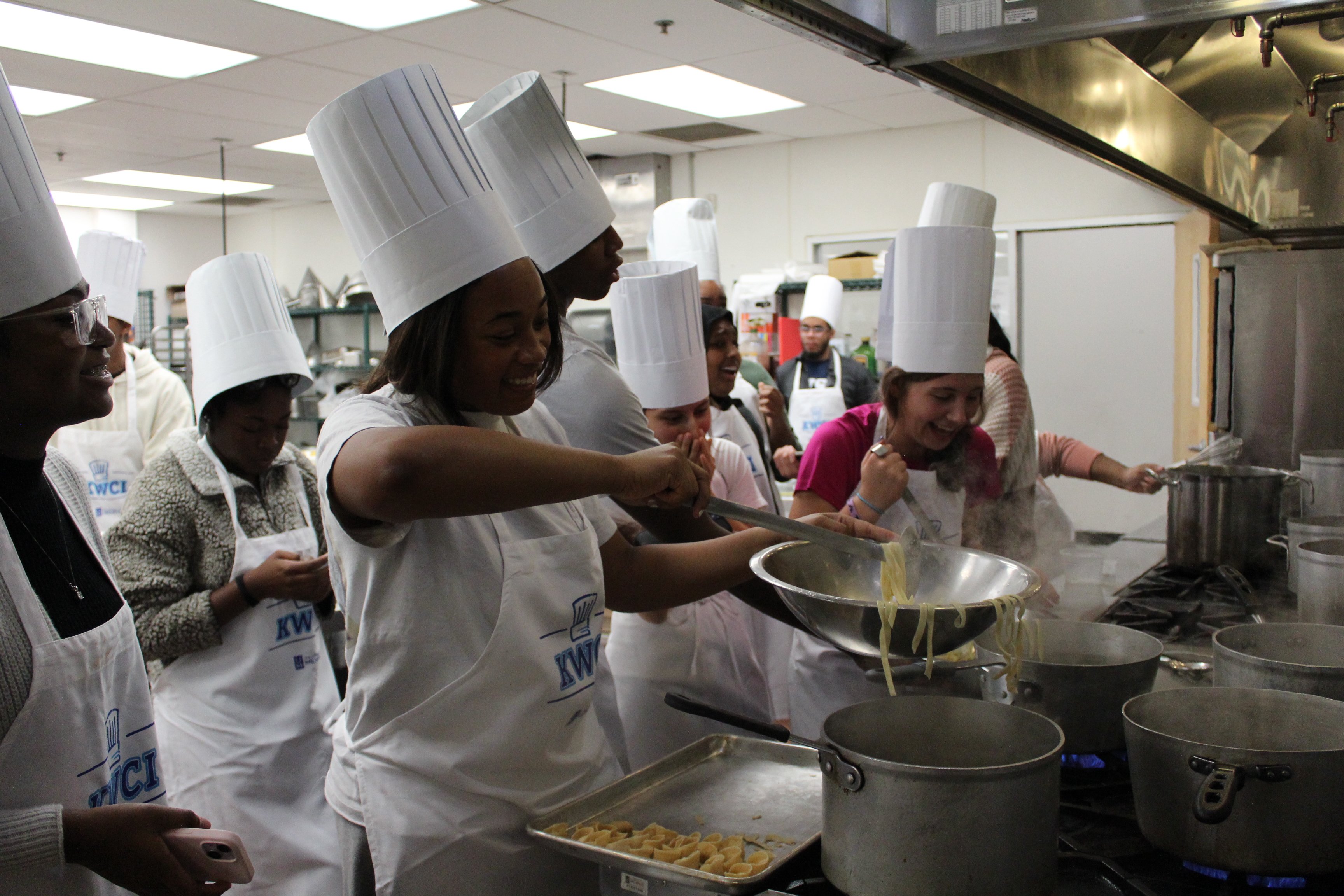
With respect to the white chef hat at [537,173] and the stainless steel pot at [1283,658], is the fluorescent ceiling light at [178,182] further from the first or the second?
the stainless steel pot at [1283,658]

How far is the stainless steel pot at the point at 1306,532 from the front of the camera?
6.07 feet

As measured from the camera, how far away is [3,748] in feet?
3.31

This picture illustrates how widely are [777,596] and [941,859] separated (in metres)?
0.80

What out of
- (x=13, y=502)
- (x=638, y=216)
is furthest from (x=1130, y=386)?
(x=13, y=502)

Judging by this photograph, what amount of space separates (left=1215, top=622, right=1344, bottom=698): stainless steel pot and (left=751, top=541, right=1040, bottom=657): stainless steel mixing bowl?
0.88 ft

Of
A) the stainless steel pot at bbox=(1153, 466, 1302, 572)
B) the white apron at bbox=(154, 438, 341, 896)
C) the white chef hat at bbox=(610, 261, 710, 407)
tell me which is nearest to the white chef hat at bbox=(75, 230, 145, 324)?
the white apron at bbox=(154, 438, 341, 896)

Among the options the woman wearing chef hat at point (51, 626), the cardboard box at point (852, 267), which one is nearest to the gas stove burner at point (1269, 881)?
the woman wearing chef hat at point (51, 626)

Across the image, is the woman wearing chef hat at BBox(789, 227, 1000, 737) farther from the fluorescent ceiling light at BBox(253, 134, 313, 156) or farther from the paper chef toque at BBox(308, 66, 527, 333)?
the fluorescent ceiling light at BBox(253, 134, 313, 156)

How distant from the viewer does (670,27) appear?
4.33 metres

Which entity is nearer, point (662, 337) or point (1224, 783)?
point (1224, 783)

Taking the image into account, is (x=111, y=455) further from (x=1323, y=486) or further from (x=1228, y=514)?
(x=1323, y=486)

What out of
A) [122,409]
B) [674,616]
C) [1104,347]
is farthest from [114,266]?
[1104,347]

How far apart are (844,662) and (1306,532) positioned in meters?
0.89

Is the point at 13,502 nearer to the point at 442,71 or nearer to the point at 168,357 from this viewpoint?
the point at 442,71
